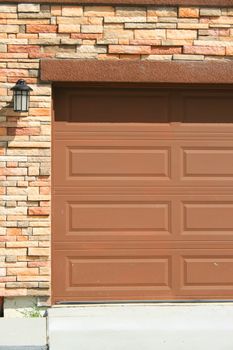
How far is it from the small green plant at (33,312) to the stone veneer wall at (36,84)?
17cm

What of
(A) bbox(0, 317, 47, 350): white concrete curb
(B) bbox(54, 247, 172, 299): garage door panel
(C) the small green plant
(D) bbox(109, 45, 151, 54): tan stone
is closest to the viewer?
(A) bbox(0, 317, 47, 350): white concrete curb

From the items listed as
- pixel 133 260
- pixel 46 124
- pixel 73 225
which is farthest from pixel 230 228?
pixel 46 124

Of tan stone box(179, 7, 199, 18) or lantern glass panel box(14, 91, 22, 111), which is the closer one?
lantern glass panel box(14, 91, 22, 111)

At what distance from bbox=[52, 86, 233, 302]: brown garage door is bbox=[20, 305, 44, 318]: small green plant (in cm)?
26

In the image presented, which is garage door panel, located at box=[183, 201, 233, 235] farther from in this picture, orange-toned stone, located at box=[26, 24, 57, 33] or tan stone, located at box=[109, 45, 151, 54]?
orange-toned stone, located at box=[26, 24, 57, 33]

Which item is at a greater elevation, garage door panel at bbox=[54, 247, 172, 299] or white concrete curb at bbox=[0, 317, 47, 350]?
garage door panel at bbox=[54, 247, 172, 299]

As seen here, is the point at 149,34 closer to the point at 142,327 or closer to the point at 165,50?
the point at 165,50

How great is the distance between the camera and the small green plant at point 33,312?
7160 mm

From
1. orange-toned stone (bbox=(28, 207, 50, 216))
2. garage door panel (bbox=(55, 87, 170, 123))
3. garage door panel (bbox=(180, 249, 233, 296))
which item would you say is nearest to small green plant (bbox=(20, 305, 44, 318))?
orange-toned stone (bbox=(28, 207, 50, 216))

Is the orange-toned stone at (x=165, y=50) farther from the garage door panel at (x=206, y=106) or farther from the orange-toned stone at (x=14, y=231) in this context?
the orange-toned stone at (x=14, y=231)

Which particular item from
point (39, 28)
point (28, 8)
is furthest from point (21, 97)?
point (28, 8)

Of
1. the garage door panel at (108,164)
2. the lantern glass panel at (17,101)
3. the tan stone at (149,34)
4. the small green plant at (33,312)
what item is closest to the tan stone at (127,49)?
the tan stone at (149,34)

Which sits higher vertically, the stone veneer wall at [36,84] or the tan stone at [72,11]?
the tan stone at [72,11]

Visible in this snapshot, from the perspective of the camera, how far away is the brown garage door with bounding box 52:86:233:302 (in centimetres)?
743
